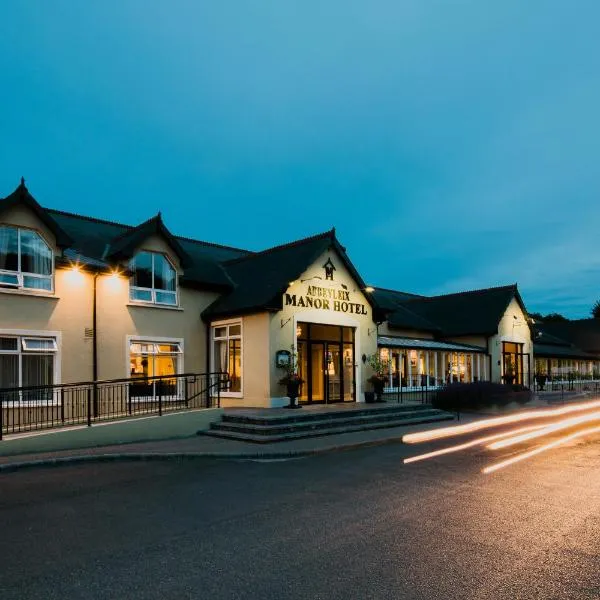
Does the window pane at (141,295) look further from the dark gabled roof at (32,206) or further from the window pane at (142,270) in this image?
the dark gabled roof at (32,206)

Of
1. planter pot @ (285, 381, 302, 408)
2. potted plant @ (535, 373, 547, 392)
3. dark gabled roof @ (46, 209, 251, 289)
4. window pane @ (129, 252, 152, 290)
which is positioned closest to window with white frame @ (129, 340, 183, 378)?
window pane @ (129, 252, 152, 290)

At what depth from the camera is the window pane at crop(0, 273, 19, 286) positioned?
16170 millimetres

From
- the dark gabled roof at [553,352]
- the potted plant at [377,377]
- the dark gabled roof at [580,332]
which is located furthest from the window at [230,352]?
the dark gabled roof at [580,332]

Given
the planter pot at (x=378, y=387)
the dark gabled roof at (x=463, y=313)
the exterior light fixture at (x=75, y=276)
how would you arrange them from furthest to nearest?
1. the dark gabled roof at (x=463, y=313)
2. the planter pot at (x=378, y=387)
3. the exterior light fixture at (x=75, y=276)

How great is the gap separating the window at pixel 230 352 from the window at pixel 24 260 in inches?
250

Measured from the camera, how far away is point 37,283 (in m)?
16.8

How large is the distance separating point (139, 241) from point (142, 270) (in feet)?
3.60

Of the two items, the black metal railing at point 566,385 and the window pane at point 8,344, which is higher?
the window pane at point 8,344

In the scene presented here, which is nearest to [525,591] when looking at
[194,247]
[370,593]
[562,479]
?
[370,593]

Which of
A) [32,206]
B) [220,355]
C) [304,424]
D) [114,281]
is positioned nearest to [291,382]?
[304,424]

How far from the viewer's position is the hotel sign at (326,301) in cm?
2014

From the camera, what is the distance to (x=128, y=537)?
251 inches

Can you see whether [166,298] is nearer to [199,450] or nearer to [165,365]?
[165,365]

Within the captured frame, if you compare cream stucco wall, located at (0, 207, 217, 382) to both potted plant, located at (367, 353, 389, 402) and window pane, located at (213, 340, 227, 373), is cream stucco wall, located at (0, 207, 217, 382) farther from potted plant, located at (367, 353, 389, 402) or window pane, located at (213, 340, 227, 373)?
potted plant, located at (367, 353, 389, 402)
